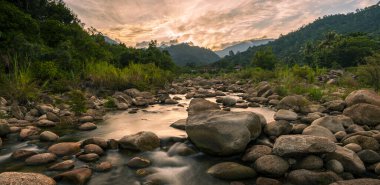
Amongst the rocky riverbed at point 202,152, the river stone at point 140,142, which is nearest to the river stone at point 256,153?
the rocky riverbed at point 202,152

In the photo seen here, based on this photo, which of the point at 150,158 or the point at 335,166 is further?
the point at 150,158

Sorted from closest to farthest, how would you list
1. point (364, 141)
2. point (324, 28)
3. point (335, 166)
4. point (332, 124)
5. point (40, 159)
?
point (335, 166) < point (40, 159) < point (364, 141) < point (332, 124) < point (324, 28)

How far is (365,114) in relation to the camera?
35.3ft

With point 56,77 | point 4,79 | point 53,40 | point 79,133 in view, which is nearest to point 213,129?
point 79,133

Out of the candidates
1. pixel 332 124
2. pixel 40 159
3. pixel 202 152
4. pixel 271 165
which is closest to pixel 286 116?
pixel 332 124

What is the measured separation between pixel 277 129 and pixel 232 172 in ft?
9.43

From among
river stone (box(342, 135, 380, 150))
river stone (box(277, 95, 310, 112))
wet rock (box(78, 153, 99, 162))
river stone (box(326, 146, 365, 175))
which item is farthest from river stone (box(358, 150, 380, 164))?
river stone (box(277, 95, 310, 112))

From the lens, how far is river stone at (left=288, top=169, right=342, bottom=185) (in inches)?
245

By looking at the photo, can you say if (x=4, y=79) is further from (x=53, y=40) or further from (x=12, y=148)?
(x=53, y=40)

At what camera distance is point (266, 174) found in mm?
6797

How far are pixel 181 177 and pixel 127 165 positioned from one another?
53.9 inches

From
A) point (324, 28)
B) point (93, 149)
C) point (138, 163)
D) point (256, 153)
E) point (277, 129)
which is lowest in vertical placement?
point (256, 153)

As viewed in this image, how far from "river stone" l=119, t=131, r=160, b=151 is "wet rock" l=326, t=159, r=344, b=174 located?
14.7 ft

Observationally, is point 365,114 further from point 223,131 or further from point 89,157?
point 89,157
